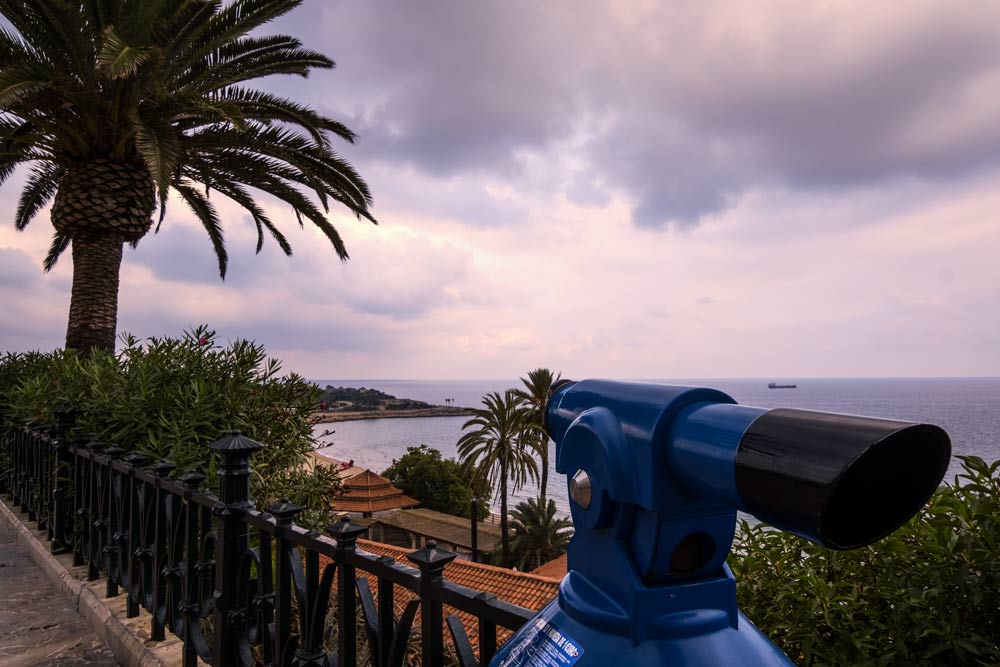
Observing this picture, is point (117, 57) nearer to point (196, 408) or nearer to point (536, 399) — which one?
point (196, 408)

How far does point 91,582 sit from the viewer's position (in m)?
3.91

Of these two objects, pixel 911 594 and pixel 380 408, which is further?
pixel 380 408

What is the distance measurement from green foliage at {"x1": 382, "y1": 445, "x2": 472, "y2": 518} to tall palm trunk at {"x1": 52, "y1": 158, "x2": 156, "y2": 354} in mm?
41518

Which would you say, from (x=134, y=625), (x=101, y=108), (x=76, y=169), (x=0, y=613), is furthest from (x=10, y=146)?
(x=134, y=625)

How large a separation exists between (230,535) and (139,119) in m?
6.84

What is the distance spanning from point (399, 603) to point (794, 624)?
1092 cm

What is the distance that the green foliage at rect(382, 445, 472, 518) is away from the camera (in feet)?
161

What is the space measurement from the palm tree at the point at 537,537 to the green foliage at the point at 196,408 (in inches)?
986

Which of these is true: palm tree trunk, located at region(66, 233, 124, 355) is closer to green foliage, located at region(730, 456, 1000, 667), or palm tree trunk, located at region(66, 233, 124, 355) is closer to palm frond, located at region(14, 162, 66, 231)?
palm frond, located at region(14, 162, 66, 231)

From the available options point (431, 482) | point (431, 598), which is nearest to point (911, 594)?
point (431, 598)

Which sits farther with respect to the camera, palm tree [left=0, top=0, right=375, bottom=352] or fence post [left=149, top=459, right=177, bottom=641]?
palm tree [left=0, top=0, right=375, bottom=352]

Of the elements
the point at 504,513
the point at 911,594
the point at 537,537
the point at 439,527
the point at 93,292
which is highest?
the point at 93,292

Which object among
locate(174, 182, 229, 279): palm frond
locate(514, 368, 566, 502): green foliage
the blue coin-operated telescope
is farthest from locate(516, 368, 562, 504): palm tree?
the blue coin-operated telescope

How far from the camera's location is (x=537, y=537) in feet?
95.2
